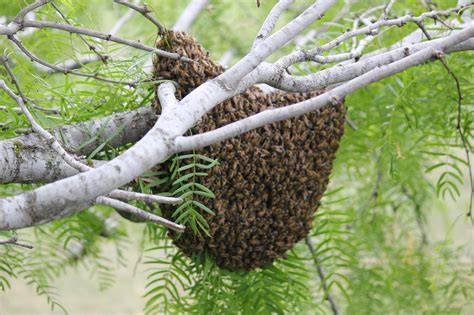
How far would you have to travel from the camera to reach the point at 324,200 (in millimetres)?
1264

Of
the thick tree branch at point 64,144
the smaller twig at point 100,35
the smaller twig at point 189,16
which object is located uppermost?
the smaller twig at point 189,16

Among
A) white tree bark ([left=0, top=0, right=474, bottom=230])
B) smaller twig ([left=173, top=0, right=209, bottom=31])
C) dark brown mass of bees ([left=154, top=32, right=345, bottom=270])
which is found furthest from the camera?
smaller twig ([left=173, top=0, right=209, bottom=31])

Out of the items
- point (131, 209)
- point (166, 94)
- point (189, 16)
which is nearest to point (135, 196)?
point (131, 209)

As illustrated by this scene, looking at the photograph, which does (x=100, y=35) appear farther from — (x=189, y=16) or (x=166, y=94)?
(x=189, y=16)

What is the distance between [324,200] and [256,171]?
2.03 ft

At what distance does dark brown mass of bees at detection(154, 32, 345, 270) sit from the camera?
24.7 inches

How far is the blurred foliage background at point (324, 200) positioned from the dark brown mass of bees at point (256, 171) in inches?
1.4

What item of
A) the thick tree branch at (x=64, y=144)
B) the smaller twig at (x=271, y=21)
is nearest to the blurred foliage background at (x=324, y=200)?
the thick tree branch at (x=64, y=144)

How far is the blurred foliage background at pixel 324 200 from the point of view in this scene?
68cm

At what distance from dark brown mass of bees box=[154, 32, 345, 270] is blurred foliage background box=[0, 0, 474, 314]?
0.04 meters

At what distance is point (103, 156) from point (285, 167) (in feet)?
0.58

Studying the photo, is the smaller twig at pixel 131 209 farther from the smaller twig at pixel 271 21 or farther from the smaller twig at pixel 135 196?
the smaller twig at pixel 271 21

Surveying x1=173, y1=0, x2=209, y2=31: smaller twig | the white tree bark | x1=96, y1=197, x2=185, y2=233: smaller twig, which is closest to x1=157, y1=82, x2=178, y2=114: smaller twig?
the white tree bark

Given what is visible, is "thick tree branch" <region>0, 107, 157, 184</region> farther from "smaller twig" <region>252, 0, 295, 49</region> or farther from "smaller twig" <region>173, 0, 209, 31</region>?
"smaller twig" <region>173, 0, 209, 31</region>
